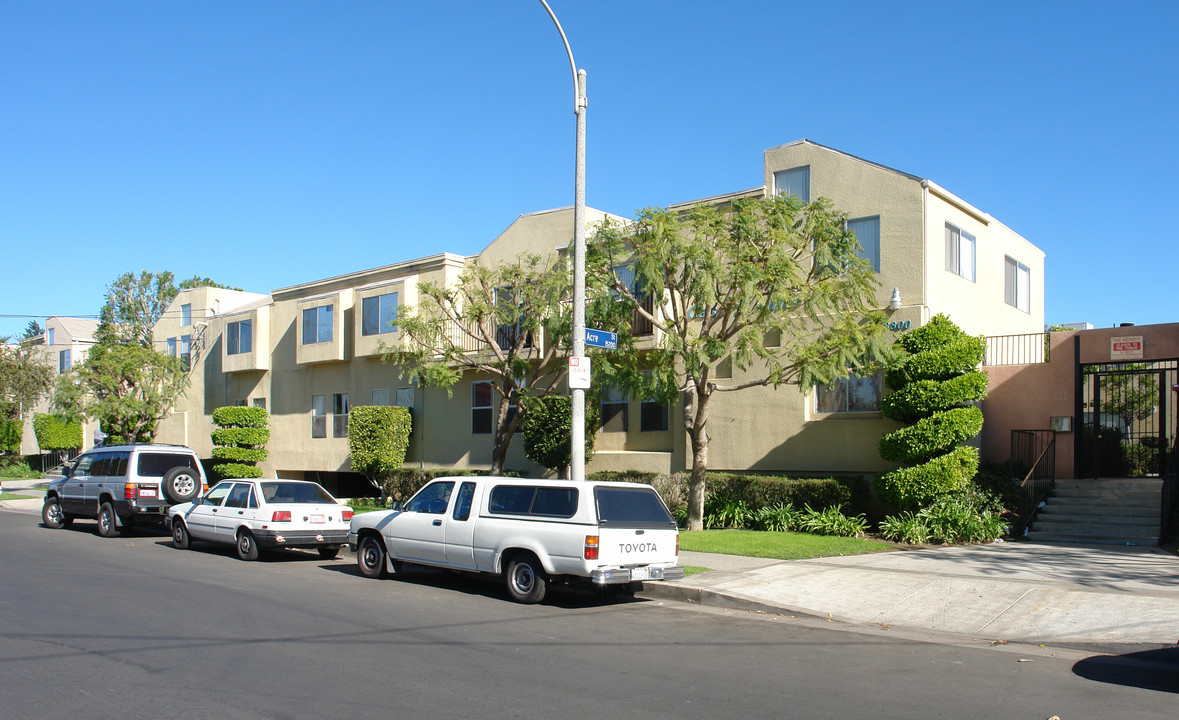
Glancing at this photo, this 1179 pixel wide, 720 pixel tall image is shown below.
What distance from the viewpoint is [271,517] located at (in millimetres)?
15781

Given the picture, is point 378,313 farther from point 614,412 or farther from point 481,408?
point 614,412

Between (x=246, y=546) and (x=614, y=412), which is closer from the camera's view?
(x=246, y=546)

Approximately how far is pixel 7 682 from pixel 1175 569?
14.6 metres

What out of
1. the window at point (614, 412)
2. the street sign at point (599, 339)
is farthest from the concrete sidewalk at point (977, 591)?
the window at point (614, 412)

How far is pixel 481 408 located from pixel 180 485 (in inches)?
404

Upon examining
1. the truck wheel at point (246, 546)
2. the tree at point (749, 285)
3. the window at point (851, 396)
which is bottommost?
the truck wheel at point (246, 546)

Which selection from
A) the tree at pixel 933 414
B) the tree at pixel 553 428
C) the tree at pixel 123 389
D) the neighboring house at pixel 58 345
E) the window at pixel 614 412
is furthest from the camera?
the neighboring house at pixel 58 345

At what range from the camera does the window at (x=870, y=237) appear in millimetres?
20969

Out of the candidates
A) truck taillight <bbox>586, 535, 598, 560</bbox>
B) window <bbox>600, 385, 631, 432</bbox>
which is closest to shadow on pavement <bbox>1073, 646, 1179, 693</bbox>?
truck taillight <bbox>586, 535, 598, 560</bbox>

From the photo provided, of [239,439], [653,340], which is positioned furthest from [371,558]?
[239,439]

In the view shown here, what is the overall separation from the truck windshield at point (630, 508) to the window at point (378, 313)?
1826 centimetres

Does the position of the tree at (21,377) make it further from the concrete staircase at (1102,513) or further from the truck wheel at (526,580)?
the concrete staircase at (1102,513)

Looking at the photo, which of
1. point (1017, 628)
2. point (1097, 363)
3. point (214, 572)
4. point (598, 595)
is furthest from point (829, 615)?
point (1097, 363)

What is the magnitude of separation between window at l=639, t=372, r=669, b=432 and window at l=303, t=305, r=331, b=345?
42.2 feet
